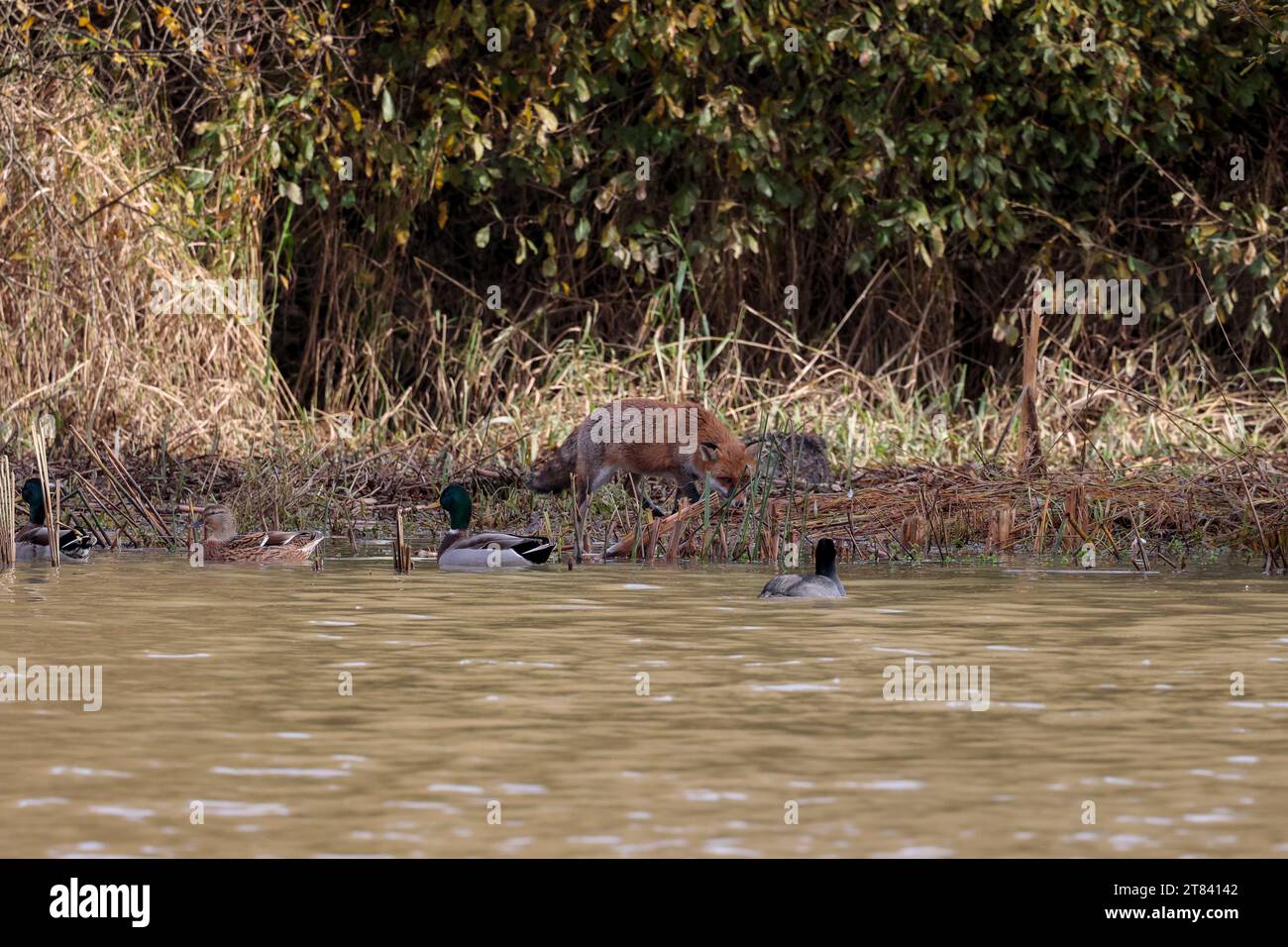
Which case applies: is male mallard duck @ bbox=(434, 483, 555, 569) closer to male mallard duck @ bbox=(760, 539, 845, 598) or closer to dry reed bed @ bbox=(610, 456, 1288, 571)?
dry reed bed @ bbox=(610, 456, 1288, 571)

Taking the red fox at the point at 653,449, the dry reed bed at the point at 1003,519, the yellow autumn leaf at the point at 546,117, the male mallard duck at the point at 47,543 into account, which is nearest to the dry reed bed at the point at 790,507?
the dry reed bed at the point at 1003,519

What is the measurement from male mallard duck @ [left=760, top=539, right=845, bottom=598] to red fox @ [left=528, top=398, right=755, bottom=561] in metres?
3.18

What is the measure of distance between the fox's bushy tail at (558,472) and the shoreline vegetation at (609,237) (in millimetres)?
153

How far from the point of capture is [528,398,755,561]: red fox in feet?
43.7

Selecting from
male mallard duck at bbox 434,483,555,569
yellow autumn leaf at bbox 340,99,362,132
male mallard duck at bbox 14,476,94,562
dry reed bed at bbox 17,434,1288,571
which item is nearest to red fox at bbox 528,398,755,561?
dry reed bed at bbox 17,434,1288,571

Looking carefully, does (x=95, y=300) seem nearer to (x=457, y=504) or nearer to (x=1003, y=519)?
(x=457, y=504)

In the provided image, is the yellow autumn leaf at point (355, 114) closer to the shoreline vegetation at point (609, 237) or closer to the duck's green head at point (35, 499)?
the shoreline vegetation at point (609, 237)

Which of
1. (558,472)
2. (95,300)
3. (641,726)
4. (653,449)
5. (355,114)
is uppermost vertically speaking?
(355,114)

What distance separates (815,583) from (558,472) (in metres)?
3.93

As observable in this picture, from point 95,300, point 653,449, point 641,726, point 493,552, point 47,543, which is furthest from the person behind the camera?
point 95,300

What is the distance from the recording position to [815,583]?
992 cm

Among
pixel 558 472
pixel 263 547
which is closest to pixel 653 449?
pixel 558 472

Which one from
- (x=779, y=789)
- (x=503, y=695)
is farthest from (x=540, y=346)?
(x=779, y=789)
